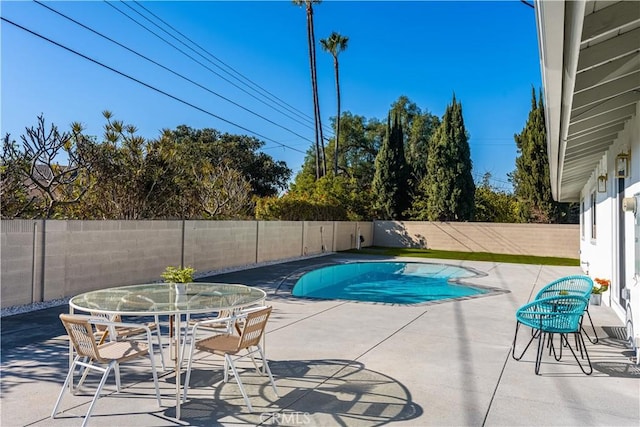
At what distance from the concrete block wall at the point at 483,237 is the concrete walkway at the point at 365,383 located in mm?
15144

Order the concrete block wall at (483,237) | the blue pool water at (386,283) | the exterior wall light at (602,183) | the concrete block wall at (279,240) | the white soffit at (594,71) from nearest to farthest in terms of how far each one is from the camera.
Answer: the white soffit at (594,71), the exterior wall light at (602,183), the blue pool water at (386,283), the concrete block wall at (279,240), the concrete block wall at (483,237)

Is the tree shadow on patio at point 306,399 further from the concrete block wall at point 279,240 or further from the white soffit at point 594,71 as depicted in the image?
the concrete block wall at point 279,240

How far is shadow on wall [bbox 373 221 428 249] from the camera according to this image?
23672mm

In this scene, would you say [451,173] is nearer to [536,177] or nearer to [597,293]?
[536,177]

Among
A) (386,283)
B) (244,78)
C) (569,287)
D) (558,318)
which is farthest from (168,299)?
(244,78)

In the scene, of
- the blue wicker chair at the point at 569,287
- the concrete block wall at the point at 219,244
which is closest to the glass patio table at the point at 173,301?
the blue wicker chair at the point at 569,287

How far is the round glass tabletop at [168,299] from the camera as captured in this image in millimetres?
3545

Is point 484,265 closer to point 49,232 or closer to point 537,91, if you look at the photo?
point 537,91

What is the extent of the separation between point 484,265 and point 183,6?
13265 mm

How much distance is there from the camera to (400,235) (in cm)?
2425

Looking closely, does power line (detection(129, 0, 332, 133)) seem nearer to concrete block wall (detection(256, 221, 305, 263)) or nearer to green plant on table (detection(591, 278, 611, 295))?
concrete block wall (detection(256, 221, 305, 263))

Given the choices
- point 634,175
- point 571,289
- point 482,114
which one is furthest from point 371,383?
point 482,114

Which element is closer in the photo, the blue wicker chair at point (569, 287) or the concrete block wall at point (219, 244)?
the blue wicker chair at point (569, 287)

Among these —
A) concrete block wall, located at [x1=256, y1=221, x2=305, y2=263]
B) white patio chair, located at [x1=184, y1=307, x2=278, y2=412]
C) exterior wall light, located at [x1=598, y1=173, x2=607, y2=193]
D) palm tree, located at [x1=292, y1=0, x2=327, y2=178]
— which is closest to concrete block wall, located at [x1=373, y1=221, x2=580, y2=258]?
palm tree, located at [x1=292, y1=0, x2=327, y2=178]
